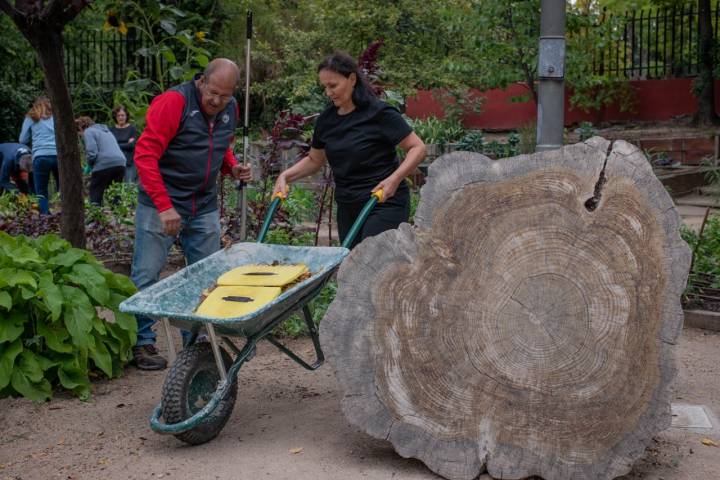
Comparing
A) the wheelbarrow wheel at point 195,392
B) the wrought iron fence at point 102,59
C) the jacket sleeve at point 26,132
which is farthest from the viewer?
the wrought iron fence at point 102,59

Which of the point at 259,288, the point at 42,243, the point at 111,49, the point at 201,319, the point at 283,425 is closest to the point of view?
the point at 201,319

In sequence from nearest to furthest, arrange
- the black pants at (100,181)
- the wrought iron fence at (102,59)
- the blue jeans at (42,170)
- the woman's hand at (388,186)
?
the woman's hand at (388,186) < the black pants at (100,181) < the blue jeans at (42,170) < the wrought iron fence at (102,59)

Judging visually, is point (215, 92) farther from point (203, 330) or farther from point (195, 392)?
point (195, 392)

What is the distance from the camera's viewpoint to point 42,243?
5.25 metres

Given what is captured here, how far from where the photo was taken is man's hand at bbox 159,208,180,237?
4895 millimetres

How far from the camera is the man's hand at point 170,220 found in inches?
193

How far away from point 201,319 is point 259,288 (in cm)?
38

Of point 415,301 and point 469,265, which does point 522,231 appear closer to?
point 469,265

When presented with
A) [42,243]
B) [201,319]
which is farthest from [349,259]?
[42,243]

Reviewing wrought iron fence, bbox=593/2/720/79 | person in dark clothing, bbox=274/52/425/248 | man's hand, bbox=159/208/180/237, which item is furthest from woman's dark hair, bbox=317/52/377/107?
wrought iron fence, bbox=593/2/720/79

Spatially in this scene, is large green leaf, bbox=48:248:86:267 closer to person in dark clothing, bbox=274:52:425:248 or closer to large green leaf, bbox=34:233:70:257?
large green leaf, bbox=34:233:70:257

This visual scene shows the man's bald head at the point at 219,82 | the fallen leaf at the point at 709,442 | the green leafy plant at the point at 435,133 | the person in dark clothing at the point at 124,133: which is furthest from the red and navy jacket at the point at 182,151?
the green leafy plant at the point at 435,133

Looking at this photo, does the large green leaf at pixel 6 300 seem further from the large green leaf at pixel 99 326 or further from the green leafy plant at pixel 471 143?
the green leafy plant at pixel 471 143

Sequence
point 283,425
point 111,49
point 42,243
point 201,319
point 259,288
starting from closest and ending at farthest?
point 201,319, point 259,288, point 283,425, point 42,243, point 111,49
